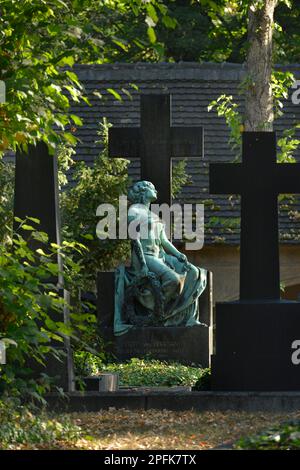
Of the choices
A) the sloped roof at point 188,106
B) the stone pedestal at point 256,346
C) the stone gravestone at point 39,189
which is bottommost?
the stone pedestal at point 256,346

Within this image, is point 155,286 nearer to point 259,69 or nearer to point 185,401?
point 259,69

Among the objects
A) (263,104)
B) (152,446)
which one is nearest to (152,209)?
(263,104)

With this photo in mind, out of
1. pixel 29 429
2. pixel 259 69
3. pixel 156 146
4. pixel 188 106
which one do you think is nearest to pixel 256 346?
pixel 29 429

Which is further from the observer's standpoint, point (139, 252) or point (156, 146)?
point (156, 146)

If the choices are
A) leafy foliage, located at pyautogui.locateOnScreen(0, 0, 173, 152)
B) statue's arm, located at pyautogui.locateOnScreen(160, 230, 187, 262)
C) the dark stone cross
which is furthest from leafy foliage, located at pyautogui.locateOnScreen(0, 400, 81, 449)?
the dark stone cross

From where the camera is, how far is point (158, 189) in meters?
19.0

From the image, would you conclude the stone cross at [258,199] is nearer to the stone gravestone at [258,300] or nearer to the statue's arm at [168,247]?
the stone gravestone at [258,300]

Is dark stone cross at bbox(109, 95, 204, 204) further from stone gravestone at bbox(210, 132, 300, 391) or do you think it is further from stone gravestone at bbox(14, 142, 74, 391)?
stone gravestone at bbox(14, 142, 74, 391)

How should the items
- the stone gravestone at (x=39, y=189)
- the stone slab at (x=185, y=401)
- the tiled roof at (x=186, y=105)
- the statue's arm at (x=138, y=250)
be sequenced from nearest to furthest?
the stone slab at (x=185, y=401) → the stone gravestone at (x=39, y=189) → the statue's arm at (x=138, y=250) → the tiled roof at (x=186, y=105)

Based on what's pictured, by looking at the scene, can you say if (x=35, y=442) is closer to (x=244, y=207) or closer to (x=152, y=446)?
(x=152, y=446)

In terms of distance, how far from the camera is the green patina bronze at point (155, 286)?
18.4 metres

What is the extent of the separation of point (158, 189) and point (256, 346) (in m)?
5.47

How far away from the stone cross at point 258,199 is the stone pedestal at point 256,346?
193 mm

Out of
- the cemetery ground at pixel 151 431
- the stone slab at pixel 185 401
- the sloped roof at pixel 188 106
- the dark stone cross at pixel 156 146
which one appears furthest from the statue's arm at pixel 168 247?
the sloped roof at pixel 188 106
